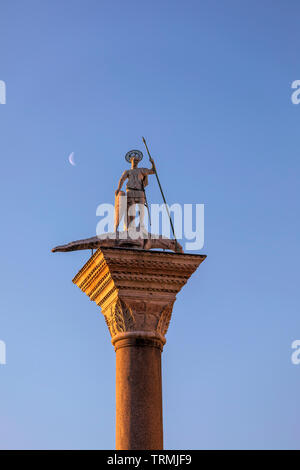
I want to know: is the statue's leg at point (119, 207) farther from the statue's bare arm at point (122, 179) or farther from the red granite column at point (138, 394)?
the red granite column at point (138, 394)

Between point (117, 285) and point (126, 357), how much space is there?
1.31m

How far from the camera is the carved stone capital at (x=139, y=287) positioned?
15.0 m

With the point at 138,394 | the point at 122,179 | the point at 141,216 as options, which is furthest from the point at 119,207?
the point at 138,394

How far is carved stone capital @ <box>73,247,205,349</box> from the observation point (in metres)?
15.0

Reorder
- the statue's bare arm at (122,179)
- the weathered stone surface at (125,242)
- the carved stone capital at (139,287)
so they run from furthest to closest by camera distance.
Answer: the statue's bare arm at (122,179)
the weathered stone surface at (125,242)
the carved stone capital at (139,287)

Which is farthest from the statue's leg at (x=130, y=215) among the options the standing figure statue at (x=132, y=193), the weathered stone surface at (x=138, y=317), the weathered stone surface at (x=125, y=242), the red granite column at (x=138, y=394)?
the red granite column at (x=138, y=394)

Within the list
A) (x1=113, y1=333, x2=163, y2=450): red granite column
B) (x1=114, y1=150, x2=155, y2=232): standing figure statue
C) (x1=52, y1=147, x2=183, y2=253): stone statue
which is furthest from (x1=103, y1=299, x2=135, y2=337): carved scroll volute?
(x1=114, y1=150, x2=155, y2=232): standing figure statue

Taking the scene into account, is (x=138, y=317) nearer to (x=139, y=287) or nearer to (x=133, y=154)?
(x=139, y=287)

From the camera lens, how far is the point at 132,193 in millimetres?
16969

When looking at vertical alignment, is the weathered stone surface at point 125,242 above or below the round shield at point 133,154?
below

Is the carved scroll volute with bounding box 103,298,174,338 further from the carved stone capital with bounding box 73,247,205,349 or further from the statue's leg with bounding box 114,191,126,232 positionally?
the statue's leg with bounding box 114,191,126,232

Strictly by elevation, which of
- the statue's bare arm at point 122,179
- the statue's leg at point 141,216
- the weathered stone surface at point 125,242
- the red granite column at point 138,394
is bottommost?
the red granite column at point 138,394

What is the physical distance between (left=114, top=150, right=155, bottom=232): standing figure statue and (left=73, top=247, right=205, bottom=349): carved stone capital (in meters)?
1.26
